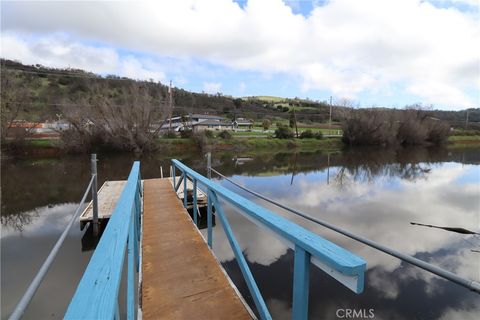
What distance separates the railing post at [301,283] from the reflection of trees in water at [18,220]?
8942mm

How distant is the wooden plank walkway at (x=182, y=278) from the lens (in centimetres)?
234

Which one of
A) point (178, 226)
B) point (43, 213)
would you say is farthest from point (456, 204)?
point (43, 213)

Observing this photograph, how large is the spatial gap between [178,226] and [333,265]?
135 inches

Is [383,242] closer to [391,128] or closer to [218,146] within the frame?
[218,146]

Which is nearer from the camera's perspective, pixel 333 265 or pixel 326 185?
pixel 333 265

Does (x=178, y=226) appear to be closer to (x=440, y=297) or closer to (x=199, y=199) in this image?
(x=199, y=199)

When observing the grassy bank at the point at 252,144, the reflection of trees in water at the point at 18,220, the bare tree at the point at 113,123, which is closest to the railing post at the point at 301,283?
the reflection of trees in water at the point at 18,220

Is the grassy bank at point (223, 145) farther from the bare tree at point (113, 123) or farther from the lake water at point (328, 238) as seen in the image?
the lake water at point (328, 238)

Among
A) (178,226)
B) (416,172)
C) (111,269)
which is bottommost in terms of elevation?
(416,172)

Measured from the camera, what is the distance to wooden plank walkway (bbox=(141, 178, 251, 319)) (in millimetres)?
2336

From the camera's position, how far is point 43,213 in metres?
9.17

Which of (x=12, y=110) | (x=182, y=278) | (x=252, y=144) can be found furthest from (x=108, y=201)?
(x=252, y=144)

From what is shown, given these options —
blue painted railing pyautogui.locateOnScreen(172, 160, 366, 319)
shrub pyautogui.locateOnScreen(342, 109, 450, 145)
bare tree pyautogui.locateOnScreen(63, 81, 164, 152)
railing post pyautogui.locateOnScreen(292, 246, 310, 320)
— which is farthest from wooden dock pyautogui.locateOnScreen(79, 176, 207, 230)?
shrub pyautogui.locateOnScreen(342, 109, 450, 145)

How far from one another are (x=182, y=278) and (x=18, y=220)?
27.5ft
